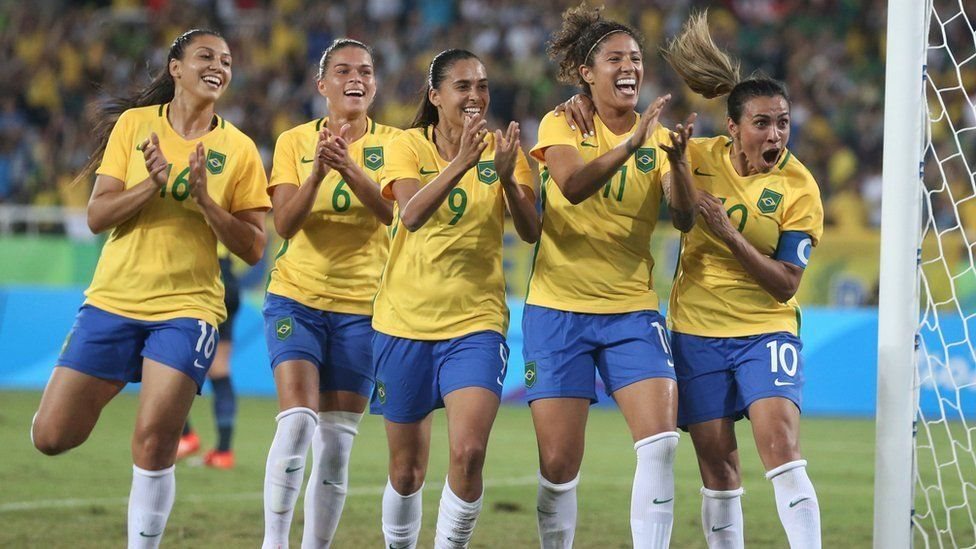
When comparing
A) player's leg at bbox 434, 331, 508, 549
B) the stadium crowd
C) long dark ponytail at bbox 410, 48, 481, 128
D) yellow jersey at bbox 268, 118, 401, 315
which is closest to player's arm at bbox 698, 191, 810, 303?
player's leg at bbox 434, 331, 508, 549

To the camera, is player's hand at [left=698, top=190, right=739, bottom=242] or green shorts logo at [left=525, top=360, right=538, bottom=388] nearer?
player's hand at [left=698, top=190, right=739, bottom=242]

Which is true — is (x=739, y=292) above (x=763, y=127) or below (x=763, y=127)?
below

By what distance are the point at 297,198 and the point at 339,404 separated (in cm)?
105

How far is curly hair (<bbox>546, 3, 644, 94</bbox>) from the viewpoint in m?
5.83

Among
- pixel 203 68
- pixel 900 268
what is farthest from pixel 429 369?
pixel 900 268

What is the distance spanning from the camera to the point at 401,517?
5.90m

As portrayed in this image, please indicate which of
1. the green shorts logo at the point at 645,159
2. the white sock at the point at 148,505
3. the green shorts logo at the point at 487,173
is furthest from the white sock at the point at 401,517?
the green shorts logo at the point at 645,159

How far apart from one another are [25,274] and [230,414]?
24.4ft

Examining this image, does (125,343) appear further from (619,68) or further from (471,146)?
(619,68)

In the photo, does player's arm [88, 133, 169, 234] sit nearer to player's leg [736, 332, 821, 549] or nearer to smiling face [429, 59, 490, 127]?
smiling face [429, 59, 490, 127]

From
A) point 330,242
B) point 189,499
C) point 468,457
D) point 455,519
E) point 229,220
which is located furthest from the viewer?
point 189,499

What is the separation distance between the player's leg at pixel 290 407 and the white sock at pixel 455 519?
0.84 m

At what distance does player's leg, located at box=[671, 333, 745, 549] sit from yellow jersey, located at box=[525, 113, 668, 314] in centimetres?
33

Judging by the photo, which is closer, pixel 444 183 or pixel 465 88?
pixel 444 183
